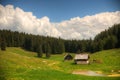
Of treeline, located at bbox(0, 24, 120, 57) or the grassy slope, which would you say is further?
treeline, located at bbox(0, 24, 120, 57)

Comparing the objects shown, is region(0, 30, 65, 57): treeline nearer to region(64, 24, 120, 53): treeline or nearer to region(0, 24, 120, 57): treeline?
region(0, 24, 120, 57): treeline

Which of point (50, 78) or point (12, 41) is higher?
point (12, 41)

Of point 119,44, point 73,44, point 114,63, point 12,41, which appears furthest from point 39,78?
point 73,44

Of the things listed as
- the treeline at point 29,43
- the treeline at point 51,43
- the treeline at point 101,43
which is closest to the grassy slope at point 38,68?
the treeline at point 101,43

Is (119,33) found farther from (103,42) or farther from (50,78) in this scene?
(50,78)

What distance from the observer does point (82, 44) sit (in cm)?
13175

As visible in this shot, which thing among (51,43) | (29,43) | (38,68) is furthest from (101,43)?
(38,68)

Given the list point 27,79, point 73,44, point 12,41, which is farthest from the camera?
point 73,44

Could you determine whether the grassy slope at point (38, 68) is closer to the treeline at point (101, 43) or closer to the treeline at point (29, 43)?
the treeline at point (101, 43)

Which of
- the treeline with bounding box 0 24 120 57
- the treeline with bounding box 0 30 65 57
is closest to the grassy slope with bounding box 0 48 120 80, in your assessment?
the treeline with bounding box 0 24 120 57

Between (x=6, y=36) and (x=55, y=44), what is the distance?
32.9 m

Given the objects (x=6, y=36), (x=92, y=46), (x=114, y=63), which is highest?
(x=6, y=36)

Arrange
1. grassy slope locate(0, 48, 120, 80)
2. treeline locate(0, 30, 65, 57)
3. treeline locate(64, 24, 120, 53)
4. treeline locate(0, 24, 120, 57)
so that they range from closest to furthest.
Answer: grassy slope locate(0, 48, 120, 80)
treeline locate(64, 24, 120, 53)
treeline locate(0, 24, 120, 57)
treeline locate(0, 30, 65, 57)

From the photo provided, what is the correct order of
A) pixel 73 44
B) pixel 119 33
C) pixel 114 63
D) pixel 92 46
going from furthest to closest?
pixel 73 44 → pixel 92 46 → pixel 119 33 → pixel 114 63
